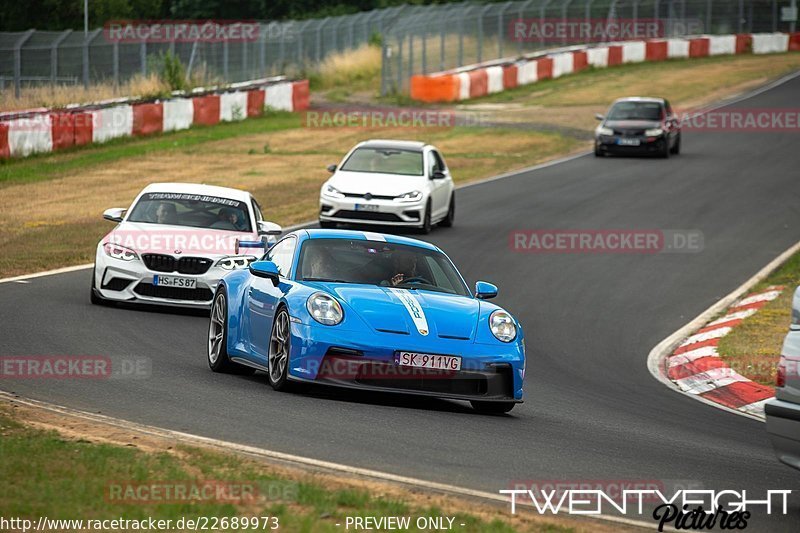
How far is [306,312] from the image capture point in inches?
414

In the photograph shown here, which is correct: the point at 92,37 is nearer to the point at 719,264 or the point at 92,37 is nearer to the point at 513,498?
the point at 719,264

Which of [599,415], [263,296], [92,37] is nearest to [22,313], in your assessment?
[263,296]

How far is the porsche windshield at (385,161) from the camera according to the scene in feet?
81.7

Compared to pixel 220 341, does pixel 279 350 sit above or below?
above

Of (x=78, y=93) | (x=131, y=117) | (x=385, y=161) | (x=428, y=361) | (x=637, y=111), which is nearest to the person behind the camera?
(x=428, y=361)

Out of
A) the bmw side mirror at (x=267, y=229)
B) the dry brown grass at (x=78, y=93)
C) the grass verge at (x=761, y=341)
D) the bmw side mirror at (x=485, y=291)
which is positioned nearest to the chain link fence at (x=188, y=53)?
the dry brown grass at (x=78, y=93)

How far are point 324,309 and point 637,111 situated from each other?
2839cm

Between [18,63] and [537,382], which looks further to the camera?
[18,63]

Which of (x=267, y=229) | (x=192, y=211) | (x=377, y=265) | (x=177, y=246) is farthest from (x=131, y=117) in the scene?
(x=377, y=265)

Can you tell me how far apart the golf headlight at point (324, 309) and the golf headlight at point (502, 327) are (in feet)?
3.88

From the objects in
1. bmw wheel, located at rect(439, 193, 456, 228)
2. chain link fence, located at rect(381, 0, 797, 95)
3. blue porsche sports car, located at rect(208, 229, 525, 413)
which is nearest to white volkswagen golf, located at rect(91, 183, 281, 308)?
blue porsche sports car, located at rect(208, 229, 525, 413)

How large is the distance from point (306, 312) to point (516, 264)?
11302mm

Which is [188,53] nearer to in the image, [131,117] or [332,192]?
[131,117]

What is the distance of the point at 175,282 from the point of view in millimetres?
15930
